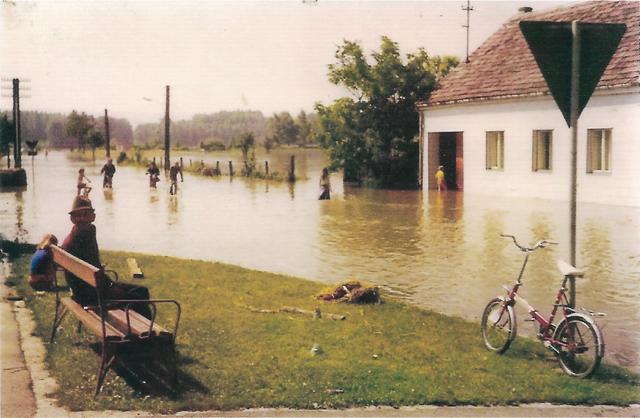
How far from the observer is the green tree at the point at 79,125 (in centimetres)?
1283

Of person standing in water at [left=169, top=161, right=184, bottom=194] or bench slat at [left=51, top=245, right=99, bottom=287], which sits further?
person standing in water at [left=169, top=161, right=184, bottom=194]

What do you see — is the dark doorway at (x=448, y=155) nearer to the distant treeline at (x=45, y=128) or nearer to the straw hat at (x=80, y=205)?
the distant treeline at (x=45, y=128)

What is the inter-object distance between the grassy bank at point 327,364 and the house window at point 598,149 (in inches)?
573

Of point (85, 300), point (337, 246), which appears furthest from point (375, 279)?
point (85, 300)

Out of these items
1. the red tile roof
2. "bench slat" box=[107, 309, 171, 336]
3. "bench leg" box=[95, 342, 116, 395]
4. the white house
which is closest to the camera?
"bench leg" box=[95, 342, 116, 395]

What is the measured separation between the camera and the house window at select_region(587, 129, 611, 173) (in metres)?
22.3

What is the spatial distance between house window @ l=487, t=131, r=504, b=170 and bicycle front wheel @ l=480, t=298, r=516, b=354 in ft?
63.3

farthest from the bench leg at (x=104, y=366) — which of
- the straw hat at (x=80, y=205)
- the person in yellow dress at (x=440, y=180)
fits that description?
the person in yellow dress at (x=440, y=180)

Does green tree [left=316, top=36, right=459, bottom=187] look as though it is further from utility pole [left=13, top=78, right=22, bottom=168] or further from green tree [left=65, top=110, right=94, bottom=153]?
utility pole [left=13, top=78, right=22, bottom=168]

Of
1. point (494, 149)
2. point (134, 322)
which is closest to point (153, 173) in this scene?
point (494, 149)

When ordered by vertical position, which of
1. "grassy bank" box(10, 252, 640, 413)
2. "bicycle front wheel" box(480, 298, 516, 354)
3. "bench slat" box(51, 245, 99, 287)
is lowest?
"grassy bank" box(10, 252, 640, 413)

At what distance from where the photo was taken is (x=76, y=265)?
22.5 ft

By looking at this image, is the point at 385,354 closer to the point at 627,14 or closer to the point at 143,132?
the point at 143,132

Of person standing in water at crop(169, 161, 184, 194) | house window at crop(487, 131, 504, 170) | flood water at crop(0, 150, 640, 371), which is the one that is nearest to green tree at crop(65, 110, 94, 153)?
flood water at crop(0, 150, 640, 371)
